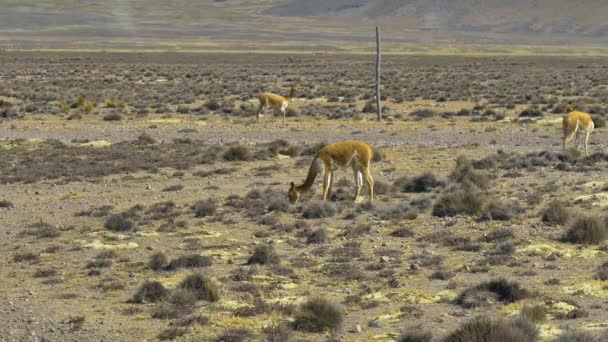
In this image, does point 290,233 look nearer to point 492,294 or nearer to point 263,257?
point 263,257

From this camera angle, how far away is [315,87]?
191 feet

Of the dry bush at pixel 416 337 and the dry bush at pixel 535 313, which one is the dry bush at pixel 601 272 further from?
the dry bush at pixel 416 337

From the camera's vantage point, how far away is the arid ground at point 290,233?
10.6 m

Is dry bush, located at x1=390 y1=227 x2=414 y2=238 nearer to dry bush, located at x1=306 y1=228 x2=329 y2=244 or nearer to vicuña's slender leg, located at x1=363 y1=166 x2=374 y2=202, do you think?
dry bush, located at x1=306 y1=228 x2=329 y2=244

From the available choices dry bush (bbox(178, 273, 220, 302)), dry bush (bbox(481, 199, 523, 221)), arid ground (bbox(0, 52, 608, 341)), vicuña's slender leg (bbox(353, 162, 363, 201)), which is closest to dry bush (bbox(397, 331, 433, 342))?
arid ground (bbox(0, 52, 608, 341))

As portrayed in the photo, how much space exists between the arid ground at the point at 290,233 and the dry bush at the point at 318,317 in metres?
0.02

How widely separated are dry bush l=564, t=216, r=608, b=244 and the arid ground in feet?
0.10

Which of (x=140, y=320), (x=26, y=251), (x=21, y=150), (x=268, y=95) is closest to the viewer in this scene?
(x=140, y=320)

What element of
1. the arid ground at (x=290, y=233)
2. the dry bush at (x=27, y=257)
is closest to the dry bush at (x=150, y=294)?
the arid ground at (x=290, y=233)

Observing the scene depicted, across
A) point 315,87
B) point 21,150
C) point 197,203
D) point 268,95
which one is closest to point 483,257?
point 197,203

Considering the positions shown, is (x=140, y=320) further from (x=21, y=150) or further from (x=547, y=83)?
(x=547, y=83)

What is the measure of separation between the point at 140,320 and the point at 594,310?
16.7 ft

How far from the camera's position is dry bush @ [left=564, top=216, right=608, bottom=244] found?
14.0 meters

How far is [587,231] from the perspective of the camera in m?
14.0
